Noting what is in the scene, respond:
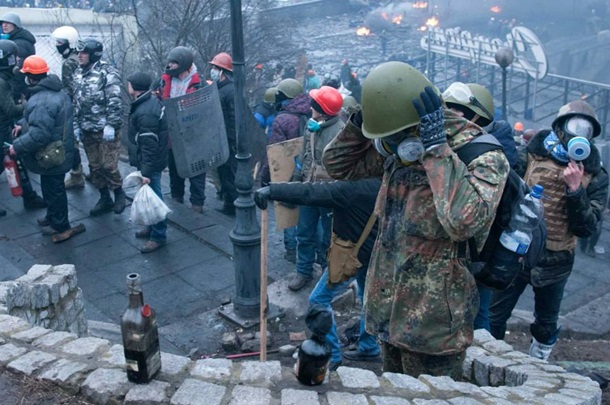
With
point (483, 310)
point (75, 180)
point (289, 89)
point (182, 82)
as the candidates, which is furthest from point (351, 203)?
point (75, 180)

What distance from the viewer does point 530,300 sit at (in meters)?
7.85

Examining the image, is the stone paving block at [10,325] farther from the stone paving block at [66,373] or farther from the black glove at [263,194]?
the black glove at [263,194]

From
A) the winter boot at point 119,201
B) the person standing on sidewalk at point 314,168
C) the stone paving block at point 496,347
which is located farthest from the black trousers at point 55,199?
the stone paving block at point 496,347

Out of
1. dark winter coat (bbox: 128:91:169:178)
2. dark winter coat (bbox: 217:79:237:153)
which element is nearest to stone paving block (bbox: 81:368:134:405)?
dark winter coat (bbox: 128:91:169:178)

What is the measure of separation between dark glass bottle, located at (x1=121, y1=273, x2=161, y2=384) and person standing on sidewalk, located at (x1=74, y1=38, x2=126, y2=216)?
4.66 meters

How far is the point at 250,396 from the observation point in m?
2.94

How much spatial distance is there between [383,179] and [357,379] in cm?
99

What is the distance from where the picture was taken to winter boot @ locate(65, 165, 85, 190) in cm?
841

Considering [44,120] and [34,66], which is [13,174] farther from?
[34,66]

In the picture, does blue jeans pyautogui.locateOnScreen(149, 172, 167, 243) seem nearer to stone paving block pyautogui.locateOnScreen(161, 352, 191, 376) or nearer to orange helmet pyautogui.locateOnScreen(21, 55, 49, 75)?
orange helmet pyautogui.locateOnScreen(21, 55, 49, 75)

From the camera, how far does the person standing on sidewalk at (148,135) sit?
6875 millimetres

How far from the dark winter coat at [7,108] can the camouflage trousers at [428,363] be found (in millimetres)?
5820

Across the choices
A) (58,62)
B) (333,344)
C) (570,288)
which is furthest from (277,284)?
(58,62)

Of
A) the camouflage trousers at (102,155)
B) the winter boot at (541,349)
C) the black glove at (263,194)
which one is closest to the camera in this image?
the black glove at (263,194)
